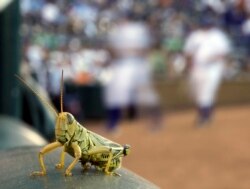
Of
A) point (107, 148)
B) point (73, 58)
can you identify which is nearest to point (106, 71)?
point (73, 58)

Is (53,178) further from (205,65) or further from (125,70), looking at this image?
(205,65)

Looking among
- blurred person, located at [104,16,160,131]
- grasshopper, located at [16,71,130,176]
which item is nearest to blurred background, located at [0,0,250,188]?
blurred person, located at [104,16,160,131]

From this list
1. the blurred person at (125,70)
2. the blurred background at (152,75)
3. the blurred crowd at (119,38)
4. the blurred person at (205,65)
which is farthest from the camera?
the blurred person at (205,65)

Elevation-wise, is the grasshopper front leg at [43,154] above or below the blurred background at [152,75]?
below

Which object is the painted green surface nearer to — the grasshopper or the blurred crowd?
the grasshopper

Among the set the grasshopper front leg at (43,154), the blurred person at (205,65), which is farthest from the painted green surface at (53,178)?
the blurred person at (205,65)

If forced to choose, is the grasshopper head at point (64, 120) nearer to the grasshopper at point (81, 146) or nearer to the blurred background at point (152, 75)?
the grasshopper at point (81, 146)

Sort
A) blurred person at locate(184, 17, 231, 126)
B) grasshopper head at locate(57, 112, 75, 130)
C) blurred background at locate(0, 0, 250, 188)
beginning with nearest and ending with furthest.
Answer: grasshopper head at locate(57, 112, 75, 130), blurred background at locate(0, 0, 250, 188), blurred person at locate(184, 17, 231, 126)
